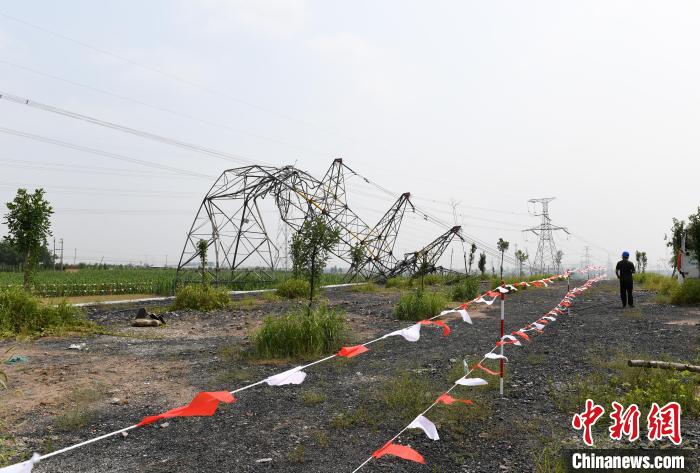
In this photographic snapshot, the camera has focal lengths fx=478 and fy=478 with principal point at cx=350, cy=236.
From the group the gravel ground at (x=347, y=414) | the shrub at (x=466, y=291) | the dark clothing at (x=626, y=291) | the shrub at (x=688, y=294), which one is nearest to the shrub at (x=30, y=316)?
the gravel ground at (x=347, y=414)

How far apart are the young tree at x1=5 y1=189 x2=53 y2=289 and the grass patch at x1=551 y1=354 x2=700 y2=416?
49.5 ft

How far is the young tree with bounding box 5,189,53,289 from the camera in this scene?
48.2 ft

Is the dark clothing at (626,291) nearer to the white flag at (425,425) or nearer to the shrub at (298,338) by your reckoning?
the shrub at (298,338)

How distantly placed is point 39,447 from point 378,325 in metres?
Answer: 8.95

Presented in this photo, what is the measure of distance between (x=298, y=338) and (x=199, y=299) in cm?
886

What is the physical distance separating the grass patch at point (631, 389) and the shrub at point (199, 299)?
12724 mm

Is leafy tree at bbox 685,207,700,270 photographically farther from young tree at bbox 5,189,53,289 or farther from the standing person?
young tree at bbox 5,189,53,289

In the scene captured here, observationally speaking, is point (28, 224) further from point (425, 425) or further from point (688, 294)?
point (688, 294)

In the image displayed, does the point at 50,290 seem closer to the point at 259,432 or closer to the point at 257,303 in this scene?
the point at 257,303

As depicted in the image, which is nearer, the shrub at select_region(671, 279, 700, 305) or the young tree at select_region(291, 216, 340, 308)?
the young tree at select_region(291, 216, 340, 308)

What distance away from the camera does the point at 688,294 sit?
53.3 ft

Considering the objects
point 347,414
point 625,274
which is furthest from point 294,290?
point 347,414

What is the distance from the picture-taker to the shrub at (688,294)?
1611cm

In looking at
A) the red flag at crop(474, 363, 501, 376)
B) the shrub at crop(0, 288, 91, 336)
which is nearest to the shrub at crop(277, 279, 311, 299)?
the shrub at crop(0, 288, 91, 336)
